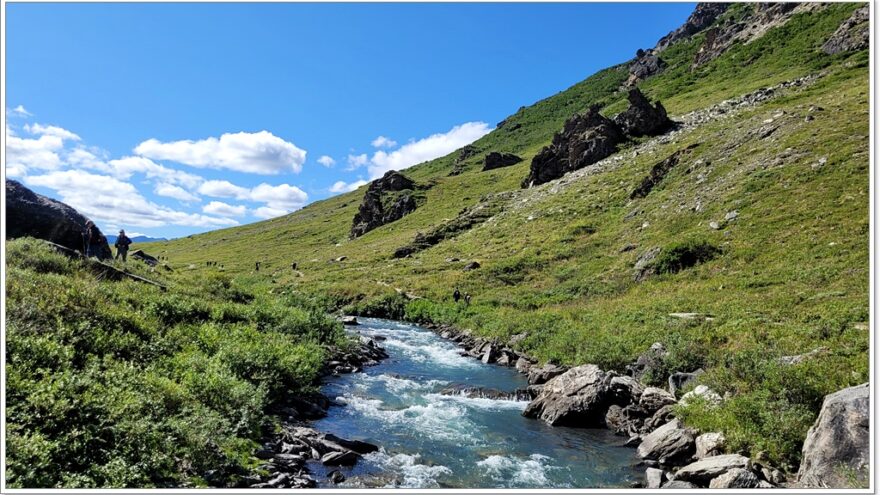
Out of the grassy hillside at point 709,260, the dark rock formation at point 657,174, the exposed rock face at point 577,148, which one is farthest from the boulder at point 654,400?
the exposed rock face at point 577,148

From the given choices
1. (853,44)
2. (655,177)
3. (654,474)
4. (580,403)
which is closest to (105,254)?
(580,403)

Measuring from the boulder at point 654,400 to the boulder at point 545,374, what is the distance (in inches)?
206

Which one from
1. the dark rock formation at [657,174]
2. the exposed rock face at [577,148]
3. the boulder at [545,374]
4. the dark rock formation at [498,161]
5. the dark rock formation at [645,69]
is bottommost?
the boulder at [545,374]

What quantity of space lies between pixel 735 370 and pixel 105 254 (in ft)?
127

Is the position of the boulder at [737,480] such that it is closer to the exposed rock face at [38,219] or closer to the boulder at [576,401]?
the boulder at [576,401]

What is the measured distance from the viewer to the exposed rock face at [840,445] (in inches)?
403

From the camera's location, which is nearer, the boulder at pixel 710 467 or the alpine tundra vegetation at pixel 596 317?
the alpine tundra vegetation at pixel 596 317

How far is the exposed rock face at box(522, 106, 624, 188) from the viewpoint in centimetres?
8706

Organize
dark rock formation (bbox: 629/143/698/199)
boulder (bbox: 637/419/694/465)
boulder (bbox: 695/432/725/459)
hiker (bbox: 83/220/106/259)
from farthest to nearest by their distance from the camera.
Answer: dark rock formation (bbox: 629/143/698/199)
hiker (bbox: 83/220/106/259)
boulder (bbox: 637/419/694/465)
boulder (bbox: 695/432/725/459)

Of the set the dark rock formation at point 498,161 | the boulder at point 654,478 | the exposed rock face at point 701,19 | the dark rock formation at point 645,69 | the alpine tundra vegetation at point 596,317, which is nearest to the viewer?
the alpine tundra vegetation at point 596,317

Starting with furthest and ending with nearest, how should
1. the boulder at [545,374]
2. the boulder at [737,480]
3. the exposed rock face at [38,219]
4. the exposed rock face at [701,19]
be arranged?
the exposed rock face at [701,19] < the exposed rock face at [38,219] < the boulder at [545,374] < the boulder at [737,480]

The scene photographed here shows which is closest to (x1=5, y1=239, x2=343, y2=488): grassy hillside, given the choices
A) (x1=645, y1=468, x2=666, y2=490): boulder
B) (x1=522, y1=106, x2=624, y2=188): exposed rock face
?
(x1=645, y1=468, x2=666, y2=490): boulder

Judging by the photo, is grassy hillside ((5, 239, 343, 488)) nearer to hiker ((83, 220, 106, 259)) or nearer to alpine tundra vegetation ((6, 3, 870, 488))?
alpine tundra vegetation ((6, 3, 870, 488))

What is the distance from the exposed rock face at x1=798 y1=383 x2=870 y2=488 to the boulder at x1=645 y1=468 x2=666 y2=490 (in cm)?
304
